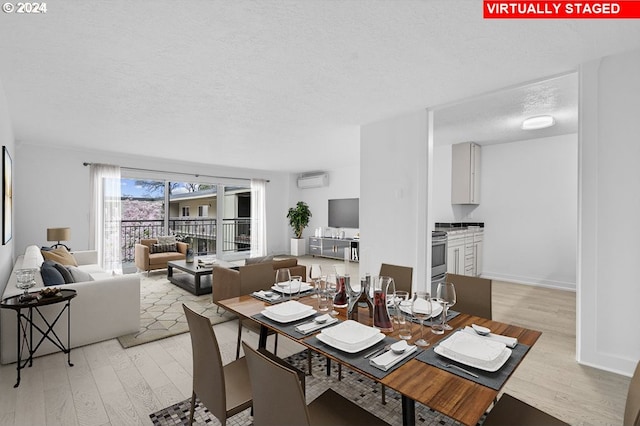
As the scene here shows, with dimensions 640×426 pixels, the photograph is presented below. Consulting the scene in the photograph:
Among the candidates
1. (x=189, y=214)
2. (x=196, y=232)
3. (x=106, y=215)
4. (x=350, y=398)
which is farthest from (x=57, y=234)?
(x=350, y=398)

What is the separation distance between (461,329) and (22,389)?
2980 millimetres

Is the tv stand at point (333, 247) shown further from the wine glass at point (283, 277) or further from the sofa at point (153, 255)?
the wine glass at point (283, 277)

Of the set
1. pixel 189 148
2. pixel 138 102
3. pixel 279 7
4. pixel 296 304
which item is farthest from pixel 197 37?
pixel 189 148

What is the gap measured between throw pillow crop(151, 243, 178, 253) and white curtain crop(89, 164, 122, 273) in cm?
66

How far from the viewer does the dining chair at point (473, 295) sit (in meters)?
1.97

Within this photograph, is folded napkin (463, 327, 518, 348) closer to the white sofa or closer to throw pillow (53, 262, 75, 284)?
the white sofa

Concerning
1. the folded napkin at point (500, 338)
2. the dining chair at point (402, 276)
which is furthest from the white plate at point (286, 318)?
the dining chair at point (402, 276)

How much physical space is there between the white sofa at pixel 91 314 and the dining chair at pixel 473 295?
306 cm

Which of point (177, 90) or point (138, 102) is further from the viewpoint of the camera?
point (138, 102)

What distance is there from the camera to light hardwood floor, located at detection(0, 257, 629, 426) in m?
1.89

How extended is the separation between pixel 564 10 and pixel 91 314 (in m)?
4.46

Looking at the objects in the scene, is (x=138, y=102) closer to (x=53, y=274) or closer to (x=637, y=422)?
(x=53, y=274)

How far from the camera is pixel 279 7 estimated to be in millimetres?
1793

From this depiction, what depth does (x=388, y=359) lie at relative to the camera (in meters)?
1.21
